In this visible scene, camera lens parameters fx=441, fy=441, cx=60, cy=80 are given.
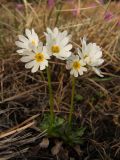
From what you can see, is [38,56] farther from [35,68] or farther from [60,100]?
[60,100]

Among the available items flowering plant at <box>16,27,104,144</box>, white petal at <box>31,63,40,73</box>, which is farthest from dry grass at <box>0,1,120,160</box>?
white petal at <box>31,63,40,73</box>

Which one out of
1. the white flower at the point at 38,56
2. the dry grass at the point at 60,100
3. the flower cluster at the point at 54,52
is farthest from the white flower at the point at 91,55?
the dry grass at the point at 60,100

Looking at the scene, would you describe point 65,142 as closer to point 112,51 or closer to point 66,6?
point 112,51

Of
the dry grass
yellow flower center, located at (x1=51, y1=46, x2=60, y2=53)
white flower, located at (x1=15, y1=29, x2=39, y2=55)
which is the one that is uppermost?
white flower, located at (x1=15, y1=29, x2=39, y2=55)

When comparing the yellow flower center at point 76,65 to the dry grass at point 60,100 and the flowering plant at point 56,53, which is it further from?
the dry grass at point 60,100

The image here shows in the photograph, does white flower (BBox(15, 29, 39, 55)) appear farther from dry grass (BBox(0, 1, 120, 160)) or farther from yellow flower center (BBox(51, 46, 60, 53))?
dry grass (BBox(0, 1, 120, 160))

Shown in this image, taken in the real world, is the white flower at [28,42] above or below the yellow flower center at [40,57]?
above
